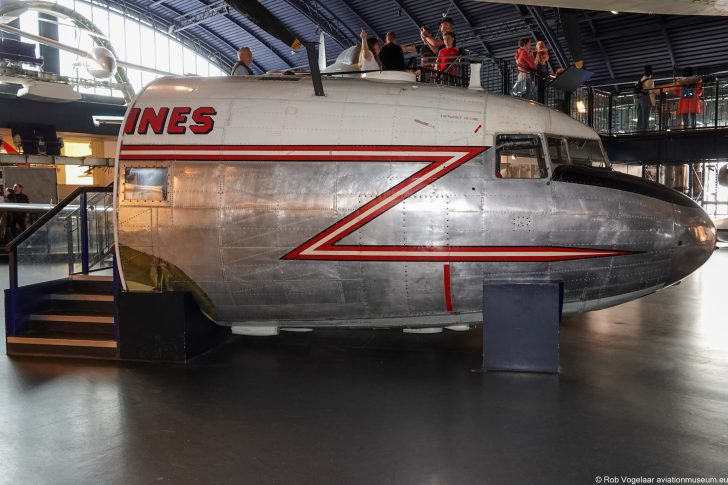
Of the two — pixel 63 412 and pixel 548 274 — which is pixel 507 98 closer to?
pixel 548 274

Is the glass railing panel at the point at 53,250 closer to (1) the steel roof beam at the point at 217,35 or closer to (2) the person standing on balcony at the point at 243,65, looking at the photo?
(2) the person standing on balcony at the point at 243,65

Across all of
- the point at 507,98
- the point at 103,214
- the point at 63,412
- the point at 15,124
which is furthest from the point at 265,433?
the point at 15,124

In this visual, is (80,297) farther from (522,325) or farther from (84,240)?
(522,325)

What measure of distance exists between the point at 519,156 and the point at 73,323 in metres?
8.08

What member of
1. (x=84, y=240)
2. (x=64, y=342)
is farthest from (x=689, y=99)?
(x=64, y=342)

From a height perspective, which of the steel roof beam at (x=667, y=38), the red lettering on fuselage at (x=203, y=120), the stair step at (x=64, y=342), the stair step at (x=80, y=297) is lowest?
the stair step at (x=64, y=342)

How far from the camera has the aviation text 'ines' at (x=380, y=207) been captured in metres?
8.44

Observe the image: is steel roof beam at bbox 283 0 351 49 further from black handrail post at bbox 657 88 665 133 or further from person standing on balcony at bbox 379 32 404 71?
person standing on balcony at bbox 379 32 404 71

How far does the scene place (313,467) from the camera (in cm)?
582

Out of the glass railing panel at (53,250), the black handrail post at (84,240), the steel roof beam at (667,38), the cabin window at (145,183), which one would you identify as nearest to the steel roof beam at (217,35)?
the steel roof beam at (667,38)

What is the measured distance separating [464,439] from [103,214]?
32.8ft

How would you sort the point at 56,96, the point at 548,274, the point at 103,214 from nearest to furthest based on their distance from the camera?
the point at 548,274, the point at 103,214, the point at 56,96

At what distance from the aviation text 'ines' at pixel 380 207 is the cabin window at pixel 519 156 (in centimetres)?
2

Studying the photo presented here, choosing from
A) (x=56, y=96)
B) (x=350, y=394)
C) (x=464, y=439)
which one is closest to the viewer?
(x=464, y=439)
